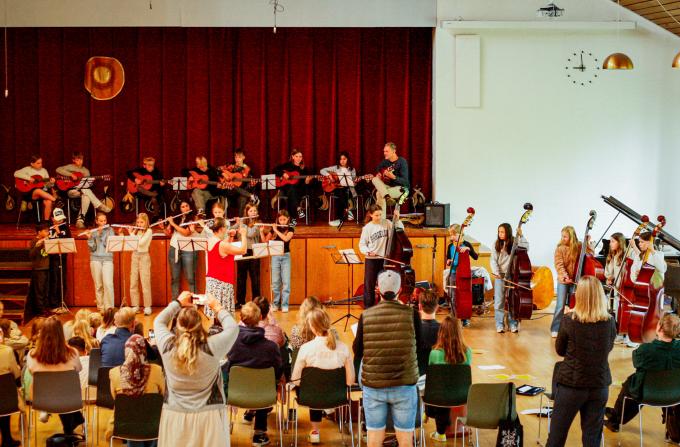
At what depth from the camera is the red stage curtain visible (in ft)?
52.9

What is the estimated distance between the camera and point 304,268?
14.1m

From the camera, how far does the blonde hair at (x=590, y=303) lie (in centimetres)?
643

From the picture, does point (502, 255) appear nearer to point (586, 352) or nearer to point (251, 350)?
point (251, 350)

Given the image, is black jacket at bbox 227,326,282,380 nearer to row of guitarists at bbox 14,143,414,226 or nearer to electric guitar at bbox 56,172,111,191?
row of guitarists at bbox 14,143,414,226

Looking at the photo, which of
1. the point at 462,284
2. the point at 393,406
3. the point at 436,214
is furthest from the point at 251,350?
the point at 436,214

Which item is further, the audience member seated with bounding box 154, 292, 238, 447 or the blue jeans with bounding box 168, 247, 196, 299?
the blue jeans with bounding box 168, 247, 196, 299

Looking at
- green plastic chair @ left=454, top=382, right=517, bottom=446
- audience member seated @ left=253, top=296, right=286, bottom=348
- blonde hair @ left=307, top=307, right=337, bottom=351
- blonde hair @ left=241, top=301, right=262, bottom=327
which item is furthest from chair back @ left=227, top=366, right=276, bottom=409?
green plastic chair @ left=454, top=382, right=517, bottom=446

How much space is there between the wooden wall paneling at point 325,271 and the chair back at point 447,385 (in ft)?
22.0

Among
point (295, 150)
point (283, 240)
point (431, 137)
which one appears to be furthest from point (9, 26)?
point (431, 137)

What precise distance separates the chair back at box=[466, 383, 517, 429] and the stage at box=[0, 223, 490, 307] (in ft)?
22.8

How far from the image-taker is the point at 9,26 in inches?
611

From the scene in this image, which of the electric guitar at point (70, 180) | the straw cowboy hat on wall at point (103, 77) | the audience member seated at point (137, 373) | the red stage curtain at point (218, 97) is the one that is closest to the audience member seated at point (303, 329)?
the audience member seated at point (137, 373)

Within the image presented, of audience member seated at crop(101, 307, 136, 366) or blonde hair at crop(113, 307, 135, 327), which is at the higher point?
blonde hair at crop(113, 307, 135, 327)

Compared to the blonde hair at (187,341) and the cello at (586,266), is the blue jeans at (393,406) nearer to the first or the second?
the blonde hair at (187,341)
